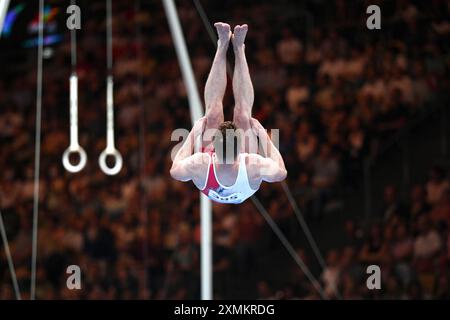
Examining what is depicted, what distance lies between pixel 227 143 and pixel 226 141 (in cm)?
2

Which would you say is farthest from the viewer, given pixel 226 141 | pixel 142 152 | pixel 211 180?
pixel 142 152

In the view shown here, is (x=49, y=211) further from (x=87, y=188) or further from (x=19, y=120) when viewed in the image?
(x=19, y=120)

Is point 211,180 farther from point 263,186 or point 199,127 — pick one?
point 263,186

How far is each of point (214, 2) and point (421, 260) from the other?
192 inches

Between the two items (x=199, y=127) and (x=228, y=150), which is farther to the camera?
(x=199, y=127)

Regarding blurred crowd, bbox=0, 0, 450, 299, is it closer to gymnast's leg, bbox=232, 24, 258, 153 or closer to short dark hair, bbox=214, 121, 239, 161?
gymnast's leg, bbox=232, 24, 258, 153

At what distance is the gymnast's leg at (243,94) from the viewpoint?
8.64m

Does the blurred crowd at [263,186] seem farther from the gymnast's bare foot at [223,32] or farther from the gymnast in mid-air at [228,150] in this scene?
the gymnast's bare foot at [223,32]

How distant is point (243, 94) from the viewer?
8.84m

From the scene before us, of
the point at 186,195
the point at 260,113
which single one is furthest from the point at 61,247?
the point at 260,113

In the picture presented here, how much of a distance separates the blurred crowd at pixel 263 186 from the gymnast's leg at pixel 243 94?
3.45m

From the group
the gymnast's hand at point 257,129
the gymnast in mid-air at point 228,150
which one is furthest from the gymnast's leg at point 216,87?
the gymnast's hand at point 257,129

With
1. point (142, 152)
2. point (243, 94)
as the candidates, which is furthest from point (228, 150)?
point (142, 152)

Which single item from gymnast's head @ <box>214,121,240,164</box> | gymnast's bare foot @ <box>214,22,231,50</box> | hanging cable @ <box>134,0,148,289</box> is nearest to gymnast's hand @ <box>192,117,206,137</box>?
gymnast's head @ <box>214,121,240,164</box>
